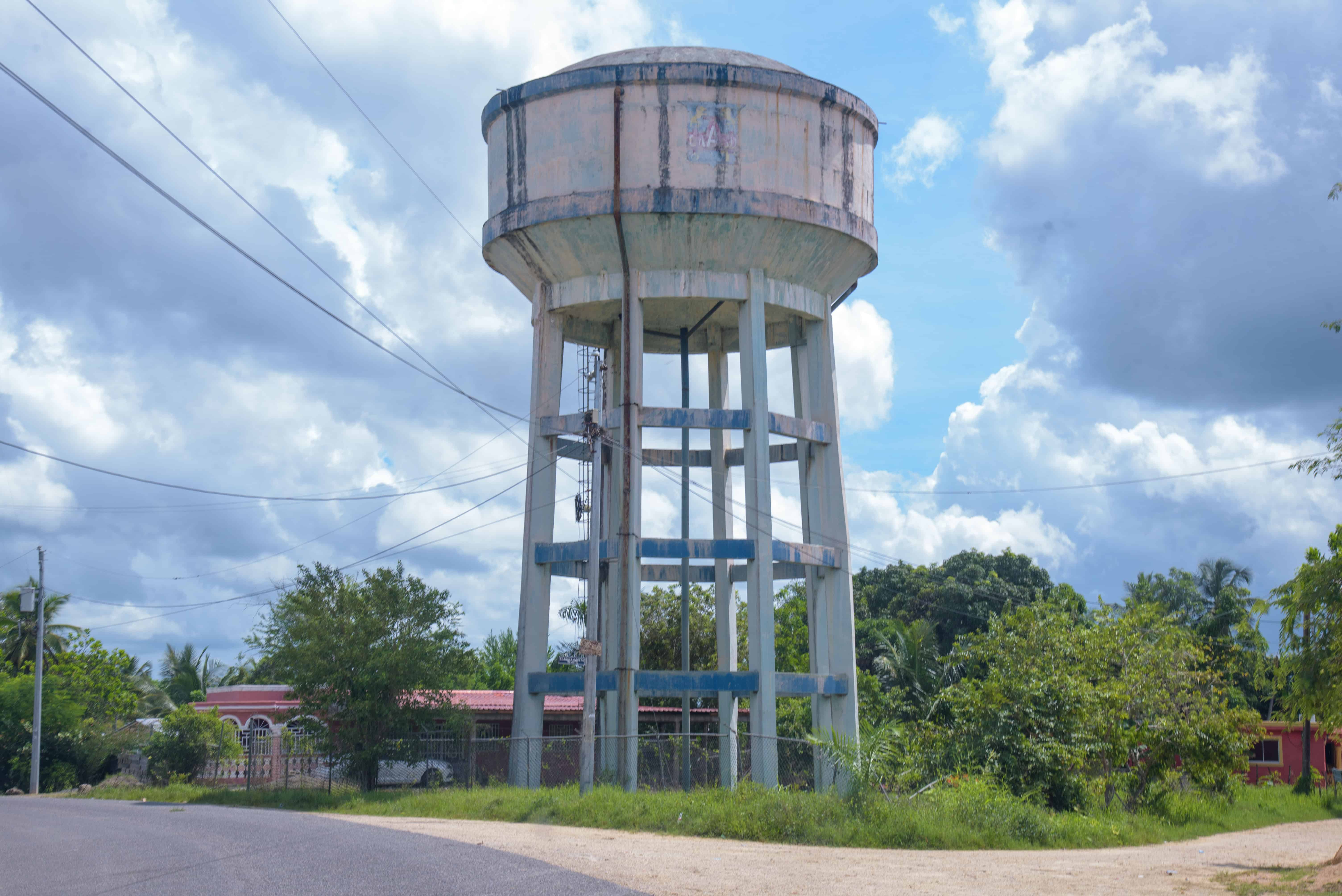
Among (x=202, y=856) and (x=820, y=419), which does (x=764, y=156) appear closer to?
(x=820, y=419)

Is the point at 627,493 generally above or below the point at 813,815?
above

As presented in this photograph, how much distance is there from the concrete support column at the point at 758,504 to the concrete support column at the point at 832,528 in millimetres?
1741

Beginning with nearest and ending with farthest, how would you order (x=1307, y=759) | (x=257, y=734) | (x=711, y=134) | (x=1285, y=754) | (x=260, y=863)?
1. (x=260, y=863)
2. (x=711, y=134)
3. (x=1307, y=759)
4. (x=257, y=734)
5. (x=1285, y=754)

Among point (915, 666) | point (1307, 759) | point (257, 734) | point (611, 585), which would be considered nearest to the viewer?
point (611, 585)

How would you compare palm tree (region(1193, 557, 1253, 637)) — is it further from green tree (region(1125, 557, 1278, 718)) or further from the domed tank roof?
the domed tank roof

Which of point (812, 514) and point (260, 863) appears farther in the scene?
point (812, 514)

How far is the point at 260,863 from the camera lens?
1474cm

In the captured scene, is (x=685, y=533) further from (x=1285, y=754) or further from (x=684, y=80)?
(x=1285, y=754)

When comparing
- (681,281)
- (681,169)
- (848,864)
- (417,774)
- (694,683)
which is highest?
(681,169)

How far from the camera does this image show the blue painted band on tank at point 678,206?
25.7 m

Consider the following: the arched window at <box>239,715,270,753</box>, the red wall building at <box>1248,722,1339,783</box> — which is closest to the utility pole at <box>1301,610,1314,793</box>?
the red wall building at <box>1248,722,1339,783</box>

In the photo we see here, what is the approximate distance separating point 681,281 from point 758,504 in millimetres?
4884

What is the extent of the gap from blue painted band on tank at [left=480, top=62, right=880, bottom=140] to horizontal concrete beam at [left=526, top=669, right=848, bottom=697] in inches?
459

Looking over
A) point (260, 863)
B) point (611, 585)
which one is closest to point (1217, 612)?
point (611, 585)
